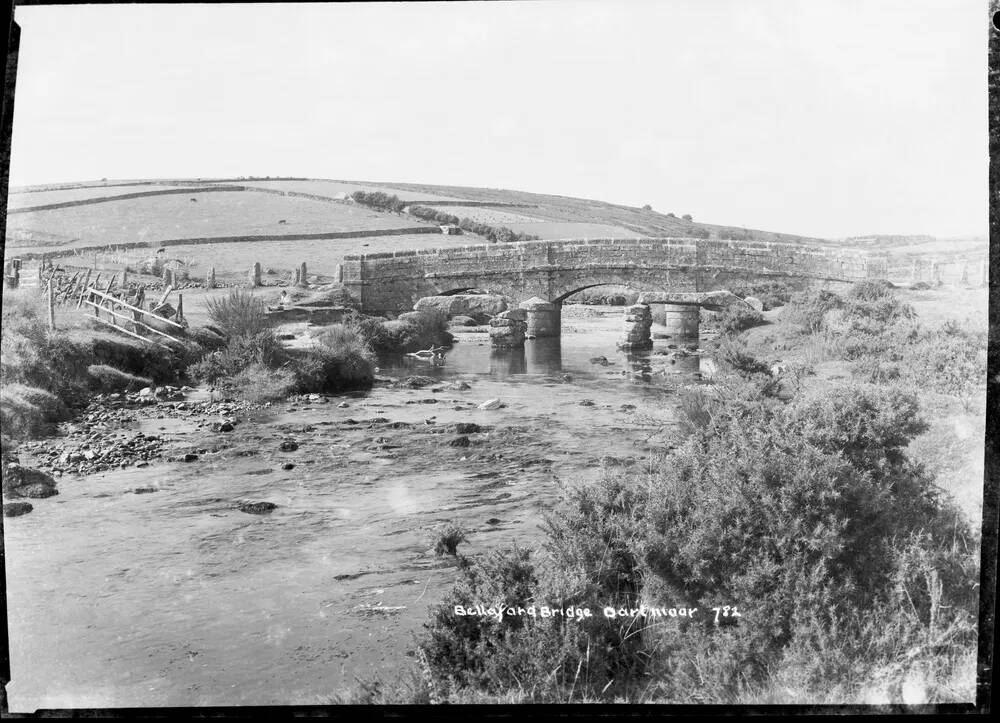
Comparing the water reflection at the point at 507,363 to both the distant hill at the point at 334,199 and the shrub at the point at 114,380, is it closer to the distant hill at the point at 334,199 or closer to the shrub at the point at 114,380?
the distant hill at the point at 334,199

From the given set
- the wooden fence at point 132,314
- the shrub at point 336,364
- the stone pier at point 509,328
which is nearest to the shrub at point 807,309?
the stone pier at point 509,328

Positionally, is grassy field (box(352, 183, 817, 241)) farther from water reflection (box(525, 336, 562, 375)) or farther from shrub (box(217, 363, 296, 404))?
shrub (box(217, 363, 296, 404))

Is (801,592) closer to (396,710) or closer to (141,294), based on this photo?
(396,710)

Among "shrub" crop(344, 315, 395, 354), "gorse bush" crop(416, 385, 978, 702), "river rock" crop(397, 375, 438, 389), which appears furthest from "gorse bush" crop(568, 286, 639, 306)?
"shrub" crop(344, 315, 395, 354)

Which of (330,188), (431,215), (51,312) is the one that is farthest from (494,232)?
(51,312)

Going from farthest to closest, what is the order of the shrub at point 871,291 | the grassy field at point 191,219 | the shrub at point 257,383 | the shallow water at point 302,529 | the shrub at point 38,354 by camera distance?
the shrub at point 257,383
the shrub at point 871,291
the grassy field at point 191,219
the shrub at point 38,354
the shallow water at point 302,529

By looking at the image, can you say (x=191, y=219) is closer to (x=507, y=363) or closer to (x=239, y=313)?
(x=239, y=313)
